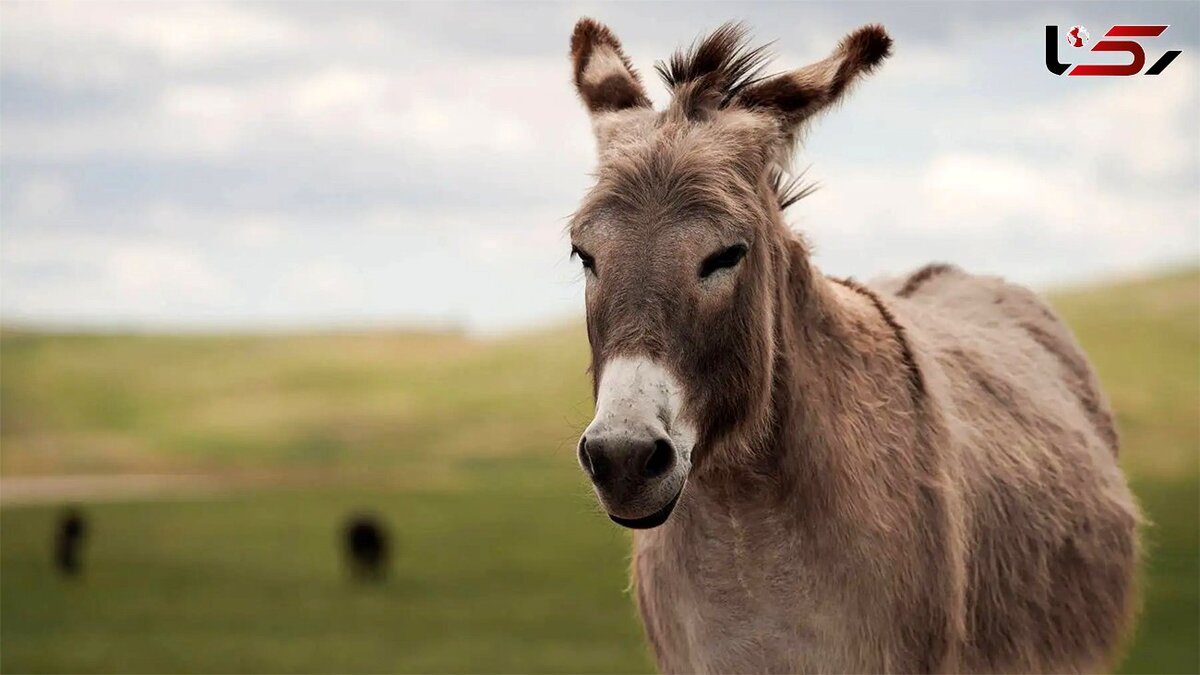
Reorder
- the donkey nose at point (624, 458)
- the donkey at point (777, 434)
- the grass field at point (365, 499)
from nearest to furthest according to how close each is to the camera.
Result: the donkey nose at point (624, 458) → the donkey at point (777, 434) → the grass field at point (365, 499)

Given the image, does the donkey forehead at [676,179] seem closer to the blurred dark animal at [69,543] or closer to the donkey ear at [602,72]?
the donkey ear at [602,72]

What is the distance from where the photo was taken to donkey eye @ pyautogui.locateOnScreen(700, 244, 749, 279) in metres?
4.45

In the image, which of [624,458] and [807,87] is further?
[807,87]

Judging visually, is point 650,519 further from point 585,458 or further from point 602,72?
point 602,72

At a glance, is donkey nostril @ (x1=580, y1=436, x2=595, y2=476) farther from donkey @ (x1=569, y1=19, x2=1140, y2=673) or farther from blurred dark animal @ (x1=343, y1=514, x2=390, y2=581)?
blurred dark animal @ (x1=343, y1=514, x2=390, y2=581)

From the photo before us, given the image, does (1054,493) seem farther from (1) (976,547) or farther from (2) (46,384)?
(2) (46,384)

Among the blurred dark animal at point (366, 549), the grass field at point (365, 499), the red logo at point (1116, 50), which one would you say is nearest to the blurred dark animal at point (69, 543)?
the grass field at point (365, 499)

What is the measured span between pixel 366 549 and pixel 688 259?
1101 inches

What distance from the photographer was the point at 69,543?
3316 centimetres

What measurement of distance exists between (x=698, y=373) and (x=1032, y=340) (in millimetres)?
4165

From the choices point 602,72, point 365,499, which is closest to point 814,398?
point 602,72

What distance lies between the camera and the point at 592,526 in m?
45.8

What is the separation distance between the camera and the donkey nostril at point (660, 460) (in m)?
4.11

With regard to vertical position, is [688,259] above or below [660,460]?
above
